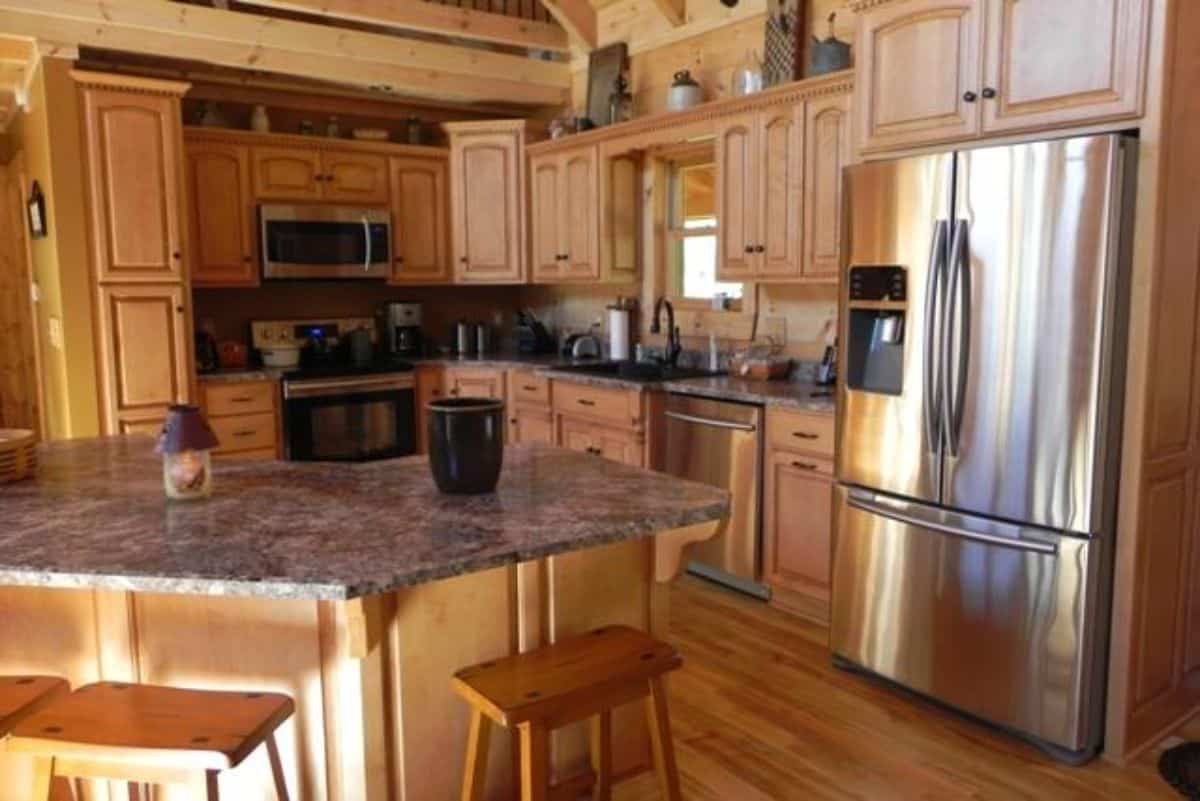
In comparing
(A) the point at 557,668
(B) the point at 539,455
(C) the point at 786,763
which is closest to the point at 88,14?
(B) the point at 539,455

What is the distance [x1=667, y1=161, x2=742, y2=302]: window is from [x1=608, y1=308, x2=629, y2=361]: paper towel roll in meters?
0.32

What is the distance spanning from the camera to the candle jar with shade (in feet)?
6.23

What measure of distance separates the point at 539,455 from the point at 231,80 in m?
3.86

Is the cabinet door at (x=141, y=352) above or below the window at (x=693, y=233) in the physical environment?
below

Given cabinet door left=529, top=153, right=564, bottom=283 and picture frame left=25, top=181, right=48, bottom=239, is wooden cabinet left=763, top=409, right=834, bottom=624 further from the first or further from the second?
picture frame left=25, top=181, right=48, bottom=239

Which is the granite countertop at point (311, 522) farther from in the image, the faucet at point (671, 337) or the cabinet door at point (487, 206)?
the cabinet door at point (487, 206)

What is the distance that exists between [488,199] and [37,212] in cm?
236

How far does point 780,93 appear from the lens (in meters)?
3.93

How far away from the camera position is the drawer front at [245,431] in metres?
4.75

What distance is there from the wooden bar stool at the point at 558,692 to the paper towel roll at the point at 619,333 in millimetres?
3371

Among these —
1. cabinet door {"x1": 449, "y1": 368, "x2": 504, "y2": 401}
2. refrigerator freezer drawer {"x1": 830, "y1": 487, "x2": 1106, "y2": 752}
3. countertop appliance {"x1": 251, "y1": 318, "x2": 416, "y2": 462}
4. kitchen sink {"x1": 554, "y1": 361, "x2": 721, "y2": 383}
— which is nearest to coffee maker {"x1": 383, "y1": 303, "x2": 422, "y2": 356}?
countertop appliance {"x1": 251, "y1": 318, "x2": 416, "y2": 462}

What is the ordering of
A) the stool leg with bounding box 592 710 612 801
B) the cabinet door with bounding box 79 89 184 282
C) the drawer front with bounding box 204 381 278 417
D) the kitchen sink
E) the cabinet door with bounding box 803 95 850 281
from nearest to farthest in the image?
the stool leg with bounding box 592 710 612 801
the cabinet door with bounding box 803 95 850 281
the cabinet door with bounding box 79 89 184 282
the kitchen sink
the drawer front with bounding box 204 381 278 417

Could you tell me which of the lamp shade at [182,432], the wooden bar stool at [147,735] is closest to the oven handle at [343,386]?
the lamp shade at [182,432]

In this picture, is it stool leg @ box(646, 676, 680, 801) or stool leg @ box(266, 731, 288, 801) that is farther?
stool leg @ box(646, 676, 680, 801)
